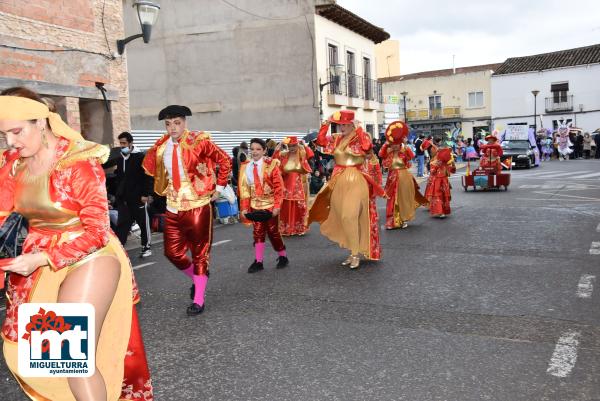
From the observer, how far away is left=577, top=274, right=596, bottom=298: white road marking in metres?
5.78

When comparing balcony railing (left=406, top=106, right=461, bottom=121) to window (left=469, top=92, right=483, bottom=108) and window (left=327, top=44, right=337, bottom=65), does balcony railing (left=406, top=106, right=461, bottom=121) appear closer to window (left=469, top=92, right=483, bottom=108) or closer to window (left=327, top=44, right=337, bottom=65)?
window (left=469, top=92, right=483, bottom=108)

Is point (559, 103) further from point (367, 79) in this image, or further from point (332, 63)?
point (332, 63)

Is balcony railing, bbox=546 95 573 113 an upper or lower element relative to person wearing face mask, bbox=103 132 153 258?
upper

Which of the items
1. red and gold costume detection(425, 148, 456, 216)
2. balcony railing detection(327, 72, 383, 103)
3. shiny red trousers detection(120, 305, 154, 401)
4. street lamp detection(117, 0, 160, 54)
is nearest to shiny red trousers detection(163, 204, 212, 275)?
shiny red trousers detection(120, 305, 154, 401)

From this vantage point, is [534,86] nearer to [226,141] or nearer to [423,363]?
[226,141]

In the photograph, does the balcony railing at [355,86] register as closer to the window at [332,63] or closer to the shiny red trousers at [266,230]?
the window at [332,63]

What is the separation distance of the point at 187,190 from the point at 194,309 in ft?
3.69

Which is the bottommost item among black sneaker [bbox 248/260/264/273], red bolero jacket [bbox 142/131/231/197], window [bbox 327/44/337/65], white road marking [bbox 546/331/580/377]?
white road marking [bbox 546/331/580/377]

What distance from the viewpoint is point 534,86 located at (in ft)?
171

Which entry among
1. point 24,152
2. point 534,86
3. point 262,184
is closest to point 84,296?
point 24,152

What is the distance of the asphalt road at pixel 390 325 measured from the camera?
150 inches

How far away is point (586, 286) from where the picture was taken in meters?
6.09

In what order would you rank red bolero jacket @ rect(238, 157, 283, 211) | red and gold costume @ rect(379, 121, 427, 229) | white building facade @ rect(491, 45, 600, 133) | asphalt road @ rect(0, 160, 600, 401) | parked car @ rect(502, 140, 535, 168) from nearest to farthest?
1. asphalt road @ rect(0, 160, 600, 401)
2. red bolero jacket @ rect(238, 157, 283, 211)
3. red and gold costume @ rect(379, 121, 427, 229)
4. parked car @ rect(502, 140, 535, 168)
5. white building facade @ rect(491, 45, 600, 133)

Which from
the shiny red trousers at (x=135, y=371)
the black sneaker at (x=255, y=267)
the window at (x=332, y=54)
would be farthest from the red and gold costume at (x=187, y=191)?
the window at (x=332, y=54)
